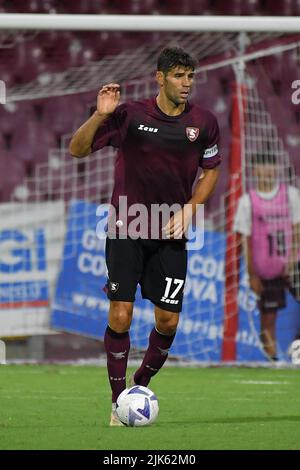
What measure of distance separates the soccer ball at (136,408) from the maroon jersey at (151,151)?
85 centimetres

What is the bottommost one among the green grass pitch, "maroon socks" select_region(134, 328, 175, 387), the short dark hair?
the green grass pitch

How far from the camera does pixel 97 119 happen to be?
558 cm

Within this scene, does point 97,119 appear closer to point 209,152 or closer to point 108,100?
point 108,100

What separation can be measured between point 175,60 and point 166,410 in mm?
1757

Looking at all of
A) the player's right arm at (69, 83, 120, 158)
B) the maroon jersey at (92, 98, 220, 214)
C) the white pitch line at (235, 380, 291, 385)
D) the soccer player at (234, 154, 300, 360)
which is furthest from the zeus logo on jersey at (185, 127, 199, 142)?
the soccer player at (234, 154, 300, 360)

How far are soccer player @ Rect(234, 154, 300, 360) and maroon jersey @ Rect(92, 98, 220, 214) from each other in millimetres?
3451

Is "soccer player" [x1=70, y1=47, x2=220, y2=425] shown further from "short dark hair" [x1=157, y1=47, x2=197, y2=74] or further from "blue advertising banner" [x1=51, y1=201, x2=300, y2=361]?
"blue advertising banner" [x1=51, y1=201, x2=300, y2=361]

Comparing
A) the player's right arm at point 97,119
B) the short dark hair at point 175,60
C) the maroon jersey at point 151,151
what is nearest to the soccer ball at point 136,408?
the maroon jersey at point 151,151

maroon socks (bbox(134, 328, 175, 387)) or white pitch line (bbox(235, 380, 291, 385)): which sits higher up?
maroon socks (bbox(134, 328, 175, 387))

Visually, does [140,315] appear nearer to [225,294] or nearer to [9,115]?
[225,294]

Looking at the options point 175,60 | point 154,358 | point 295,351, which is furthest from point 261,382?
point 175,60

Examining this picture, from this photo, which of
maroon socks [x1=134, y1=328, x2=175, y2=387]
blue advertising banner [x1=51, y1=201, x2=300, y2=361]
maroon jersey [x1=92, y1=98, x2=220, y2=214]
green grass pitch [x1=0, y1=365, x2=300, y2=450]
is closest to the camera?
green grass pitch [x1=0, y1=365, x2=300, y2=450]

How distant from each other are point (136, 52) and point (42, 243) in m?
1.67

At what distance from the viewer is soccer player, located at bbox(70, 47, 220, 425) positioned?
566cm
